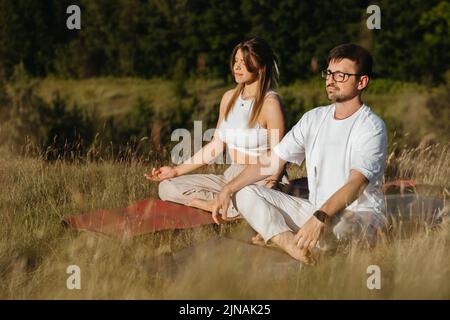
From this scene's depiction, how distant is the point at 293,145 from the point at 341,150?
0.33 meters

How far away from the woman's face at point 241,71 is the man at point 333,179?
697 mm

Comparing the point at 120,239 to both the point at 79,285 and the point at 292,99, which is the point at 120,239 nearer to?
the point at 79,285

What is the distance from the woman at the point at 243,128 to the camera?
189 inches

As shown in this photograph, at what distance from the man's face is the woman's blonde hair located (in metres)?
0.77

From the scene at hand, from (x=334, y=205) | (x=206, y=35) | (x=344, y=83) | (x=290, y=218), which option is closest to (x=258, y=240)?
(x=290, y=218)

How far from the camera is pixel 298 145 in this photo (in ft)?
Result: 14.1

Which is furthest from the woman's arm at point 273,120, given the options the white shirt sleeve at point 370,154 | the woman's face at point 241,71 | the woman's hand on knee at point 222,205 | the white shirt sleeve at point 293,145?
the white shirt sleeve at point 370,154

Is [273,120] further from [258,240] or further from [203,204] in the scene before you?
[258,240]

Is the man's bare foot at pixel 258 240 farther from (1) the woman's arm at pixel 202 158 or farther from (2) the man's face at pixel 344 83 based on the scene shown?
(1) the woman's arm at pixel 202 158

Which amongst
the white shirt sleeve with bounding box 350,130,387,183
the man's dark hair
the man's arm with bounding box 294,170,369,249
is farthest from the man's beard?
the man's arm with bounding box 294,170,369,249

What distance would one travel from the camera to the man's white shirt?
13.0 ft

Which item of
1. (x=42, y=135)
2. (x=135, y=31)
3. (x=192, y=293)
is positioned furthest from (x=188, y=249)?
(x=135, y=31)

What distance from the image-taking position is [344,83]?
13.4ft

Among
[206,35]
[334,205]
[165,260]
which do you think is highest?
[206,35]
